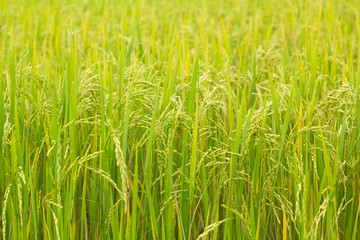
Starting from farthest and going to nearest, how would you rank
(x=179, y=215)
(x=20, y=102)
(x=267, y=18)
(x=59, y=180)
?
(x=267, y=18)
(x=20, y=102)
(x=179, y=215)
(x=59, y=180)

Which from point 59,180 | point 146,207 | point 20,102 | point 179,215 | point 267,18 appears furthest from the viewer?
point 267,18

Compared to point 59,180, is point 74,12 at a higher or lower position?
higher

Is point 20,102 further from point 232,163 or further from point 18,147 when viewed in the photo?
point 232,163

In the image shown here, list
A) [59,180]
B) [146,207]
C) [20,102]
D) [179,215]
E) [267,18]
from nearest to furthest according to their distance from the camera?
1. [59,180]
2. [179,215]
3. [146,207]
4. [20,102]
5. [267,18]

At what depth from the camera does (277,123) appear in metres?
1.55

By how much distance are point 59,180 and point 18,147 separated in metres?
0.28

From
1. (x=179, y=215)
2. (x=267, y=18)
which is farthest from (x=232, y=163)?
(x=267, y=18)

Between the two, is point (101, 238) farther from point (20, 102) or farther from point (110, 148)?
point (20, 102)

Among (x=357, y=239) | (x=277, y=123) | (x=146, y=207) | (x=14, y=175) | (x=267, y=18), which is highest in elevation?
(x=267, y=18)

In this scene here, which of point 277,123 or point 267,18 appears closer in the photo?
point 277,123

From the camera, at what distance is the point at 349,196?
5.08 ft

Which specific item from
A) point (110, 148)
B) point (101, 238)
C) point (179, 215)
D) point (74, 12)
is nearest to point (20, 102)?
point (110, 148)

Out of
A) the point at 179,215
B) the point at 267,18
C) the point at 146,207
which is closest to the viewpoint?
the point at 179,215

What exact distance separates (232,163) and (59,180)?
510mm
